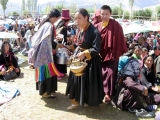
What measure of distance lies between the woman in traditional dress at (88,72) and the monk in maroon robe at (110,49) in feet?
1.22

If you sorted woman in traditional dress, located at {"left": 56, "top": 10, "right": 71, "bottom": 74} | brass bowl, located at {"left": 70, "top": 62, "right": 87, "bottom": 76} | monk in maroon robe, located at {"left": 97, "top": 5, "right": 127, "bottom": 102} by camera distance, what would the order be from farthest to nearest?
A: woman in traditional dress, located at {"left": 56, "top": 10, "right": 71, "bottom": 74} → monk in maroon robe, located at {"left": 97, "top": 5, "right": 127, "bottom": 102} → brass bowl, located at {"left": 70, "top": 62, "right": 87, "bottom": 76}

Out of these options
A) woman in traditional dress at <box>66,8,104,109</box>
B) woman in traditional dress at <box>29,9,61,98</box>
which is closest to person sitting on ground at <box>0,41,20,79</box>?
woman in traditional dress at <box>29,9,61,98</box>

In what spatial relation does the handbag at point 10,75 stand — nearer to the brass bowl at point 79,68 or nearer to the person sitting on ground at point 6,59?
the person sitting on ground at point 6,59

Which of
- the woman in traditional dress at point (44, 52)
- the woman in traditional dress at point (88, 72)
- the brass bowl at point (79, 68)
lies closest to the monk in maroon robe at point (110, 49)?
the woman in traditional dress at point (88, 72)

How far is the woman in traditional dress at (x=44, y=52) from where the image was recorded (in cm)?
407

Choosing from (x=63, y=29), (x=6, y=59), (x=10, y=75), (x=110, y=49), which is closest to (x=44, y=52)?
(x=110, y=49)

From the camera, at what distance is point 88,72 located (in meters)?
3.75

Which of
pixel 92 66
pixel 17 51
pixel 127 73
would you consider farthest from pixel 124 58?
pixel 17 51

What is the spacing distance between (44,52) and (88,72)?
0.99 metres

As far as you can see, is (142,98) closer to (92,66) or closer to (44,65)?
(92,66)

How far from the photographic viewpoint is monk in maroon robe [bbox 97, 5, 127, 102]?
13.3 ft

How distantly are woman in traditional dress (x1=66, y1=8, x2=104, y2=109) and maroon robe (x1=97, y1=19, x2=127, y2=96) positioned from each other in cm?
37

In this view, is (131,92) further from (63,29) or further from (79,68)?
(63,29)

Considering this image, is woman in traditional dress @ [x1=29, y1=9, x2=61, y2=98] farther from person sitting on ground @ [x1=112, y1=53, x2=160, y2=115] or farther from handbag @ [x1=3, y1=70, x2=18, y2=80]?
handbag @ [x1=3, y1=70, x2=18, y2=80]
